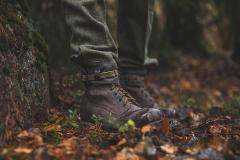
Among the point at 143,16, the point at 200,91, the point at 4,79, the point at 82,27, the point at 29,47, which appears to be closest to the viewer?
the point at 4,79

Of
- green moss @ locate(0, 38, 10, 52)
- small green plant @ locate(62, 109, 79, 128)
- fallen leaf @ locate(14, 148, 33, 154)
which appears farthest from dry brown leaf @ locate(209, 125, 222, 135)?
green moss @ locate(0, 38, 10, 52)

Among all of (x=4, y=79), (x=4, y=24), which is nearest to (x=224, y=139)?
(x=4, y=79)

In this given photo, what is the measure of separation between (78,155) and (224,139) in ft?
2.83

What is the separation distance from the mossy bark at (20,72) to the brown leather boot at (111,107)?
0.32 metres

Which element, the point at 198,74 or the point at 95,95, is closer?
the point at 95,95

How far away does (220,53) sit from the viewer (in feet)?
28.6

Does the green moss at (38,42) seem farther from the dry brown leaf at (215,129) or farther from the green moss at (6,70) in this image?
the dry brown leaf at (215,129)

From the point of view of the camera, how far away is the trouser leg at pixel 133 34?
3793mm

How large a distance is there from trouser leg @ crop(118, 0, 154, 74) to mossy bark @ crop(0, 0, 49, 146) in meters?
0.66

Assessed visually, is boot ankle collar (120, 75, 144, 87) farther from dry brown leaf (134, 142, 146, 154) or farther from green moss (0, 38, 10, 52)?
dry brown leaf (134, 142, 146, 154)

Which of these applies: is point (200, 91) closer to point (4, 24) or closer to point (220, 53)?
point (220, 53)

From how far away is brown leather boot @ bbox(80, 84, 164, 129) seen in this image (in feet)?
9.58

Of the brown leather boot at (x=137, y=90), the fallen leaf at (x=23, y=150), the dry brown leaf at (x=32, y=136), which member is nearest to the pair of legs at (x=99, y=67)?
the dry brown leaf at (x=32, y=136)

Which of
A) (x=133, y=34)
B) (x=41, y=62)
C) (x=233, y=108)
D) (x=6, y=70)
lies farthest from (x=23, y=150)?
(x=233, y=108)
